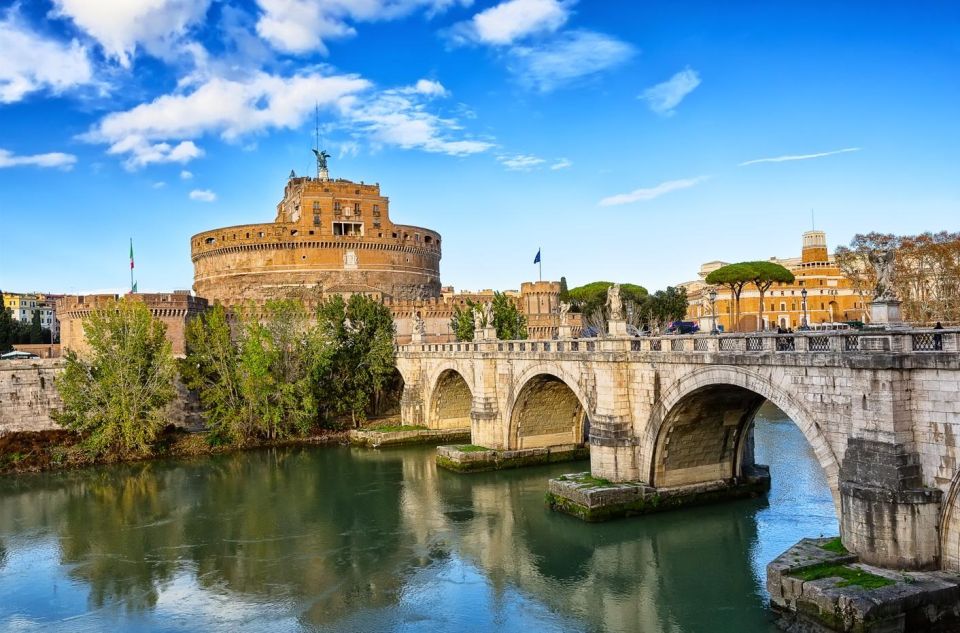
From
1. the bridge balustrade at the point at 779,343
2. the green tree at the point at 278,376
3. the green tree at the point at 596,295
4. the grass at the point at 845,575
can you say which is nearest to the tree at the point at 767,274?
the green tree at the point at 596,295

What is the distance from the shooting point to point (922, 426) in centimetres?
1195

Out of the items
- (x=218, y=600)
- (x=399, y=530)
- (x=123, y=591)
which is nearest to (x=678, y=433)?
(x=399, y=530)

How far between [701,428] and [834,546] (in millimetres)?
6435

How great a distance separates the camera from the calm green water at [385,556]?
47.5 ft

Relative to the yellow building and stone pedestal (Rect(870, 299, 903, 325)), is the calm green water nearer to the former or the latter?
stone pedestal (Rect(870, 299, 903, 325))

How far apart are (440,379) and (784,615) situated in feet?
73.9

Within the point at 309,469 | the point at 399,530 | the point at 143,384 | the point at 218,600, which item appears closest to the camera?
the point at 218,600

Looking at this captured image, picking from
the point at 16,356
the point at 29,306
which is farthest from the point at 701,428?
the point at 29,306

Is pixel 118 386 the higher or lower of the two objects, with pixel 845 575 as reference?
higher

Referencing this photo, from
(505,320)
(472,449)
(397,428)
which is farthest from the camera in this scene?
(505,320)

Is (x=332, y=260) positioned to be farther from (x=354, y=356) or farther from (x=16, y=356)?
(x=16, y=356)

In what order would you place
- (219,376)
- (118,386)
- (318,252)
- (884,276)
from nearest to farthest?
(884,276) → (118,386) → (219,376) → (318,252)

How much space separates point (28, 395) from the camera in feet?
116

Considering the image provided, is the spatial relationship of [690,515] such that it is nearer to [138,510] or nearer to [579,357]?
[579,357]
